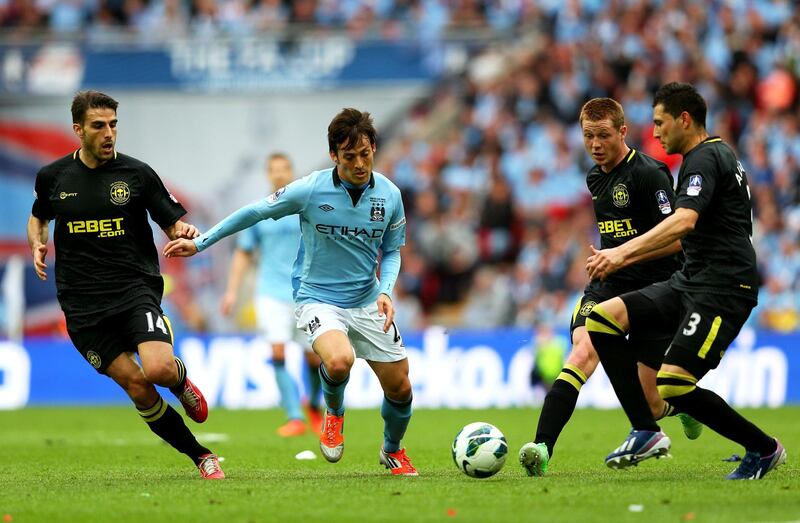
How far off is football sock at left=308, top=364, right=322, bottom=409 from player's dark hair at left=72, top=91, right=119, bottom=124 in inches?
213

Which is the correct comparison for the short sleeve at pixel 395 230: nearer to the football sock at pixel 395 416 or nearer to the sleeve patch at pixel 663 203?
the football sock at pixel 395 416

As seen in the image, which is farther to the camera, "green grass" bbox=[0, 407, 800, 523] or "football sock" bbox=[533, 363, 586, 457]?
"football sock" bbox=[533, 363, 586, 457]

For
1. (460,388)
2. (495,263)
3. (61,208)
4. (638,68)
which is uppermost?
(638,68)

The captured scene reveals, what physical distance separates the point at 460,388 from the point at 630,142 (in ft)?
19.5

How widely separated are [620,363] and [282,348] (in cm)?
551

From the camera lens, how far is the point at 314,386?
548 inches

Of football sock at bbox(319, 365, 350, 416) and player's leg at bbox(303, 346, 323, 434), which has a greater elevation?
football sock at bbox(319, 365, 350, 416)

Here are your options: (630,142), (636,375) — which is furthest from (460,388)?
(636,375)

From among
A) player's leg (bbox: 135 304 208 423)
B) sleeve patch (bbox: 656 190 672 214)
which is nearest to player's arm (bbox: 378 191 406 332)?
player's leg (bbox: 135 304 208 423)

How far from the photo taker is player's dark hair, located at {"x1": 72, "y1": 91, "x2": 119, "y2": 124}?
905cm

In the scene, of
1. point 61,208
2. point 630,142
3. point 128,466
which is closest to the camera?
point 61,208

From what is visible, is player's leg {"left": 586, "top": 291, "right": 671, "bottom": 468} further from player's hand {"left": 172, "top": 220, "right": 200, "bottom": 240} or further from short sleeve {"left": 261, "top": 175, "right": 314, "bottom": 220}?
player's hand {"left": 172, "top": 220, "right": 200, "bottom": 240}

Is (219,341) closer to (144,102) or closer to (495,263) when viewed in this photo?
(495,263)

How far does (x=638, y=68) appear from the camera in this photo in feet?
75.4
